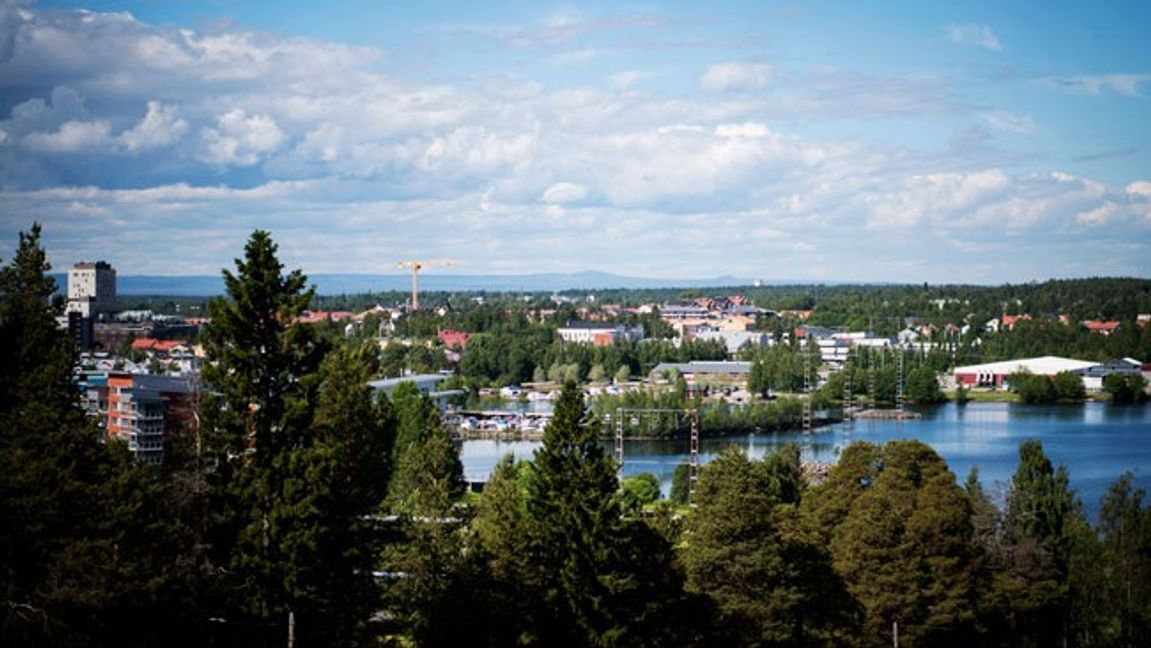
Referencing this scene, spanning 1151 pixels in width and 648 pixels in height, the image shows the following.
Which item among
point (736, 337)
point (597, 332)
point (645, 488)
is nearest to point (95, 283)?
point (597, 332)

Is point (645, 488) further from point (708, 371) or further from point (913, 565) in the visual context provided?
point (708, 371)

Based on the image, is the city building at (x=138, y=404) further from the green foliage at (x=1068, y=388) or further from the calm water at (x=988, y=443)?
the green foliage at (x=1068, y=388)

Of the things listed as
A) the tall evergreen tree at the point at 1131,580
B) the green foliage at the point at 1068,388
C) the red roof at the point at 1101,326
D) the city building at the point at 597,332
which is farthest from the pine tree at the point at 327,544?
the red roof at the point at 1101,326

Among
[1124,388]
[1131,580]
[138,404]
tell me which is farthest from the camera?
[1124,388]

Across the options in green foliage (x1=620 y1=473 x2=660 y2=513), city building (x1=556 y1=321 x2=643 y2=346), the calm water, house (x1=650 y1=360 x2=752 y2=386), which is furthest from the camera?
city building (x1=556 y1=321 x2=643 y2=346)

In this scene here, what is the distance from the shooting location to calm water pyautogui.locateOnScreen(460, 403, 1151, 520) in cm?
2228

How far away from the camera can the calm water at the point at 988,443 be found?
22.3m

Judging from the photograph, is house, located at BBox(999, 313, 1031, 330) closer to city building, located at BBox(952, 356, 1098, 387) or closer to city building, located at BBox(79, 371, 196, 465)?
city building, located at BBox(952, 356, 1098, 387)

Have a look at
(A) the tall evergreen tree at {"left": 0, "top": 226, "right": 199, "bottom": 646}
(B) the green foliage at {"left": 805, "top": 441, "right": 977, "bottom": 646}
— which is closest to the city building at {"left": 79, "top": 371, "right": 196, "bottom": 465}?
(A) the tall evergreen tree at {"left": 0, "top": 226, "right": 199, "bottom": 646}

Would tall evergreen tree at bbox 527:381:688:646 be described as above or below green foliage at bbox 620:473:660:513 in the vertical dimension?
above

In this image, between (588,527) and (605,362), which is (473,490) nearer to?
(588,527)

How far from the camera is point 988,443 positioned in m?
26.7

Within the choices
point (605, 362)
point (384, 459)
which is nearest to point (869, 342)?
point (605, 362)

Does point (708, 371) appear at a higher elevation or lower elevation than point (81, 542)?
lower
